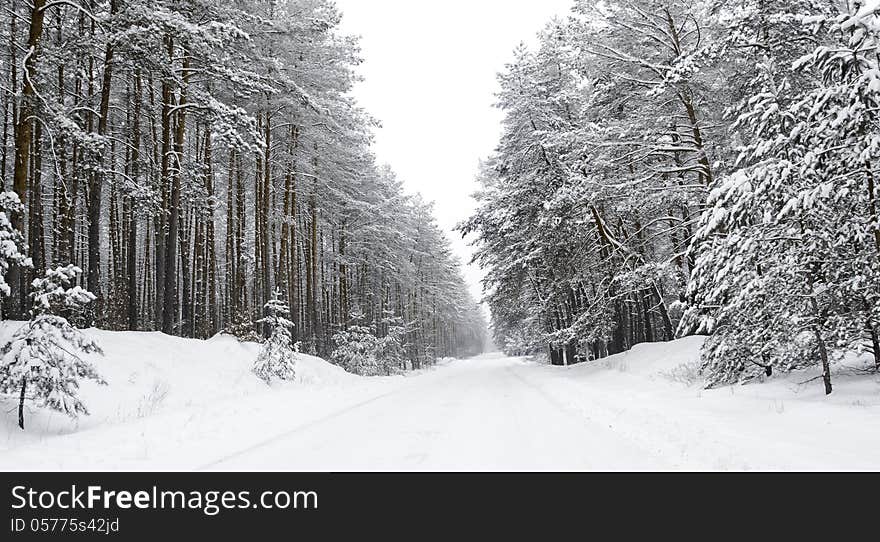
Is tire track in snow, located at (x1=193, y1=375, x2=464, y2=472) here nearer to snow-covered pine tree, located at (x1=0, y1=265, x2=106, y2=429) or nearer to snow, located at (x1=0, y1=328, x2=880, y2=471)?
snow, located at (x1=0, y1=328, x2=880, y2=471)

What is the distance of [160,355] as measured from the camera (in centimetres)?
1152

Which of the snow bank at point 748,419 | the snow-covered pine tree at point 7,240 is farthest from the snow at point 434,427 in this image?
the snow-covered pine tree at point 7,240

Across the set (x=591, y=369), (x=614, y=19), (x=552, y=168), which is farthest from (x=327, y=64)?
(x=591, y=369)

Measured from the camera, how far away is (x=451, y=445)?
5.51 meters

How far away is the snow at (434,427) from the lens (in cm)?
475

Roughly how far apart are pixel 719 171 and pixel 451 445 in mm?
13797

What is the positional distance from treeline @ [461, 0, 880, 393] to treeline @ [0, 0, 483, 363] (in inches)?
319

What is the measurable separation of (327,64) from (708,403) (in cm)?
1847

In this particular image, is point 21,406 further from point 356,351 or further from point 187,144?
point 187,144

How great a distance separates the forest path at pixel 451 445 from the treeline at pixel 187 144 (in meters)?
6.02

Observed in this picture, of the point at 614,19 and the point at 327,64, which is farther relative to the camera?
the point at 327,64

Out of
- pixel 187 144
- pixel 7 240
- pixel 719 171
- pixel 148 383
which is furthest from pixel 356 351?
pixel 7 240
